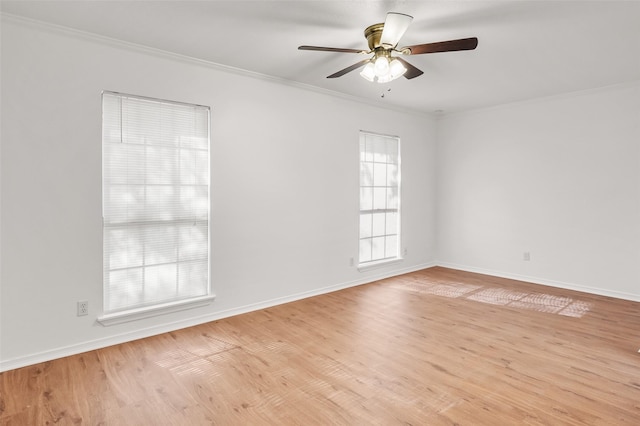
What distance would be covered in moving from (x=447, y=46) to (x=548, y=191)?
364cm

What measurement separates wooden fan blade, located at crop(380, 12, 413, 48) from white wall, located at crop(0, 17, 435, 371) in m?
1.86

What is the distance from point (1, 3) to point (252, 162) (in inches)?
89.6

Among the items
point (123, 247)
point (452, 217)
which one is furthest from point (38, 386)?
point (452, 217)

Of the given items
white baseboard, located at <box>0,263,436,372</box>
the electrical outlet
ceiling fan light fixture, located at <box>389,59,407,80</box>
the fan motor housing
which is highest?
the fan motor housing

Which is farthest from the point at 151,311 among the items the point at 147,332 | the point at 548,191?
the point at 548,191

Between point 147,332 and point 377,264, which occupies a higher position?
point 377,264

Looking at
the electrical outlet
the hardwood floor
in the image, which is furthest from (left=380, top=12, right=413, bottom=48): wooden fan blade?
the electrical outlet

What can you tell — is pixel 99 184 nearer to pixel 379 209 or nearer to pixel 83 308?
pixel 83 308

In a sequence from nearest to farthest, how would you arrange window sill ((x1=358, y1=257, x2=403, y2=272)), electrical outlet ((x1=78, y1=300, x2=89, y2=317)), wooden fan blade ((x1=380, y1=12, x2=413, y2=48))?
wooden fan blade ((x1=380, y1=12, x2=413, y2=48))
electrical outlet ((x1=78, y1=300, x2=89, y2=317))
window sill ((x1=358, y1=257, x2=403, y2=272))

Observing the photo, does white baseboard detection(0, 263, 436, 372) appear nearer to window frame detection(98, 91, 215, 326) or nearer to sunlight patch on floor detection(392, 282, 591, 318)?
window frame detection(98, 91, 215, 326)

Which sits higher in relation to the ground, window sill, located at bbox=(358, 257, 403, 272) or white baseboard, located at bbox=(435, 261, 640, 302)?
window sill, located at bbox=(358, 257, 403, 272)

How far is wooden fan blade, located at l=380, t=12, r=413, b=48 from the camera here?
7.61ft

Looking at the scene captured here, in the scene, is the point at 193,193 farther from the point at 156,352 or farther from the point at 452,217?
the point at 452,217

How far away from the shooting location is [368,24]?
9.16 feet
